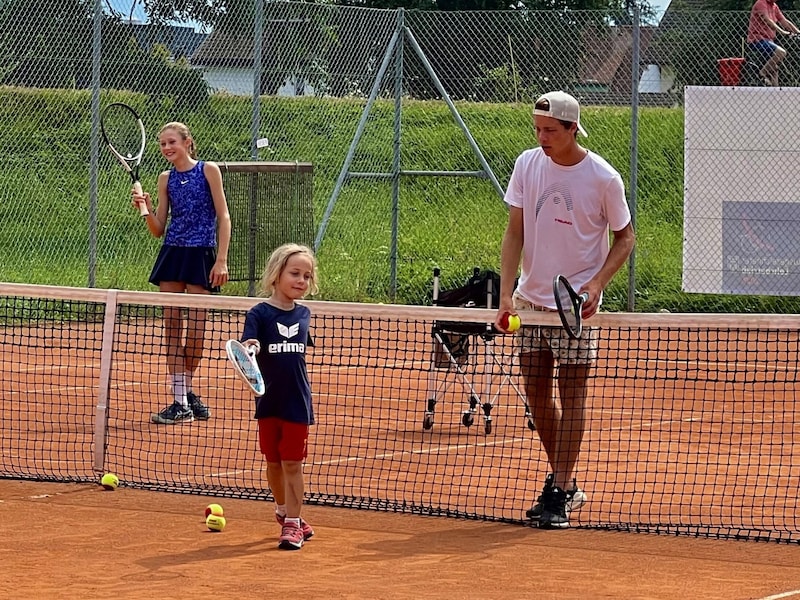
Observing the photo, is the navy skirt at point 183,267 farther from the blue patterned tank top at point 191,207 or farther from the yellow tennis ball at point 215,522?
the yellow tennis ball at point 215,522

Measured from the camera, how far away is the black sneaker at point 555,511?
684cm

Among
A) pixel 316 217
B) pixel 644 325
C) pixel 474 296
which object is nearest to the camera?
pixel 644 325

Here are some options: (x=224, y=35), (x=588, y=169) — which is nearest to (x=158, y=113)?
(x=224, y=35)

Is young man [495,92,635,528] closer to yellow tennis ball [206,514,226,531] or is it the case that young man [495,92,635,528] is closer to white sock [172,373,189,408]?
yellow tennis ball [206,514,226,531]

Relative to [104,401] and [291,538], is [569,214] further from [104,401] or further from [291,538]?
[104,401]

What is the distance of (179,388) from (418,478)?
2.02m

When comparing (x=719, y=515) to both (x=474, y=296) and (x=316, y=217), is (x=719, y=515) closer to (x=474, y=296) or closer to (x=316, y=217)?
(x=474, y=296)

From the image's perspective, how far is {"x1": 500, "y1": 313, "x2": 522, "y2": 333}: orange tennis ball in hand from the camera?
6723mm

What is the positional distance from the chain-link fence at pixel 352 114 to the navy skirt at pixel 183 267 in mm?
4558

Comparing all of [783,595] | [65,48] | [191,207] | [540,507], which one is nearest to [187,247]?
[191,207]

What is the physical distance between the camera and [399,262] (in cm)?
1830

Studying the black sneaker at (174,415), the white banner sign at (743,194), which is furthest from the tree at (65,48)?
the black sneaker at (174,415)

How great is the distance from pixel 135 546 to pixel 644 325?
2.45 meters

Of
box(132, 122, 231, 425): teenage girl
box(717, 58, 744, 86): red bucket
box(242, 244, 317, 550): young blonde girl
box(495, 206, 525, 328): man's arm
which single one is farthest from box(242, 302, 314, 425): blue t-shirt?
box(717, 58, 744, 86): red bucket
